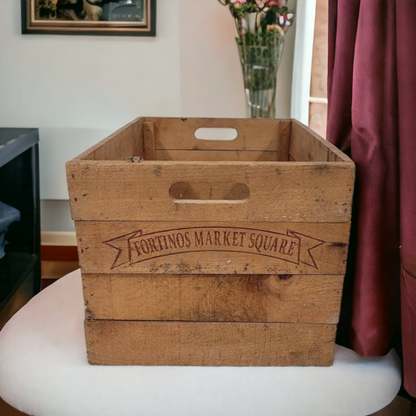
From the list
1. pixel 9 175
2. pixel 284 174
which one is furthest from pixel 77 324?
pixel 9 175

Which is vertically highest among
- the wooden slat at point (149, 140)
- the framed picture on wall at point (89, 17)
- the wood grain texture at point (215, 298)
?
the framed picture on wall at point (89, 17)

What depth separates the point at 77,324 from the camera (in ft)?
2.78

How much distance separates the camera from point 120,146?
93 cm

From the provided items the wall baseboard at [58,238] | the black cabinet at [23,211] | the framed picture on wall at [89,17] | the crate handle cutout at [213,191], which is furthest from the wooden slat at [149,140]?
the wall baseboard at [58,238]

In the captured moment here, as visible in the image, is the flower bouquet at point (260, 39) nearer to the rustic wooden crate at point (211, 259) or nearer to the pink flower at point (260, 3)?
the pink flower at point (260, 3)

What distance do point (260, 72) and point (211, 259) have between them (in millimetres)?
899

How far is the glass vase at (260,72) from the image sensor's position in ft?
4.60

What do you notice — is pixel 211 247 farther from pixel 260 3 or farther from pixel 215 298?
pixel 260 3

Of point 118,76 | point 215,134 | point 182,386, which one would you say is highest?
point 118,76

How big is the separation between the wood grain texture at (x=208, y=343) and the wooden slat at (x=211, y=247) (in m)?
0.09

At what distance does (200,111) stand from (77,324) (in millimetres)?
1012

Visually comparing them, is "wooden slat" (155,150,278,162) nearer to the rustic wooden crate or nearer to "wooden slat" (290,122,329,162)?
"wooden slat" (290,122,329,162)

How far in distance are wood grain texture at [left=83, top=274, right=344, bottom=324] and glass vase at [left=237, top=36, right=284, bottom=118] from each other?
871 millimetres

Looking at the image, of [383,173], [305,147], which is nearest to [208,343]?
[383,173]
